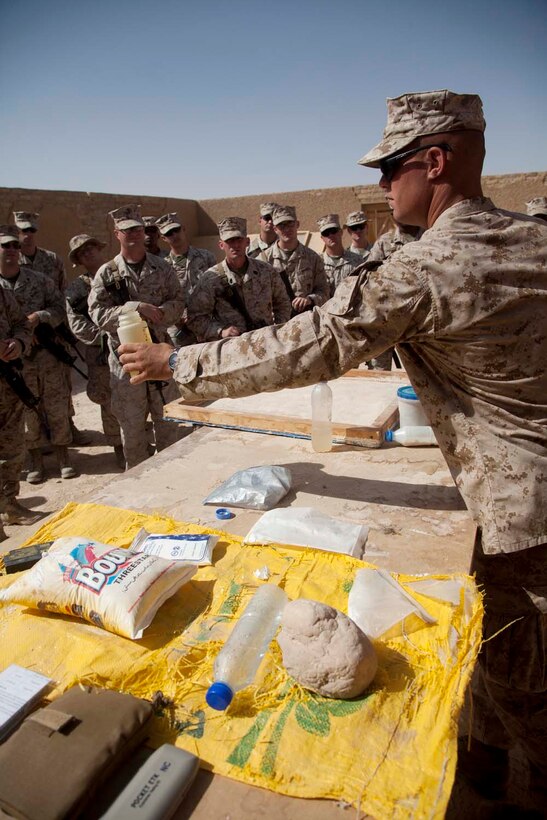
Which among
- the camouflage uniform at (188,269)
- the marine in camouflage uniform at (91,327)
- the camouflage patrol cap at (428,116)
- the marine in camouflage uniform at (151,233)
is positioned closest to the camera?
the camouflage patrol cap at (428,116)

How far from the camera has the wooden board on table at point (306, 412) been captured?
2.68 metres

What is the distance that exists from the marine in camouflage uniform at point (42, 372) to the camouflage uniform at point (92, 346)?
0.95ft

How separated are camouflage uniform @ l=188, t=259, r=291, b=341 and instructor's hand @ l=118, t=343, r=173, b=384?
3.29m

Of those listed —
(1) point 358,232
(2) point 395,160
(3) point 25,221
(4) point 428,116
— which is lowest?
(2) point 395,160

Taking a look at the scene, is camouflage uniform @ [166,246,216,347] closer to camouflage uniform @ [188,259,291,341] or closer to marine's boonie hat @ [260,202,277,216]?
camouflage uniform @ [188,259,291,341]

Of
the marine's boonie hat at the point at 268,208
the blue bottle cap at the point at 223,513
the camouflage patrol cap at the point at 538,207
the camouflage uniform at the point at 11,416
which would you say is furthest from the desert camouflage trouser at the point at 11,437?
the camouflage patrol cap at the point at 538,207

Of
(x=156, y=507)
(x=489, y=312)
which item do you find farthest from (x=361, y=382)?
(x=489, y=312)

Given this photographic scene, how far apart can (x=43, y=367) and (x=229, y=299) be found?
2210mm

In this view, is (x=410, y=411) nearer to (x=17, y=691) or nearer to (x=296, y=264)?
(x=17, y=691)

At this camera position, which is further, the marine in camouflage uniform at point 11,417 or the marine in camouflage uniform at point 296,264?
the marine in camouflage uniform at point 296,264

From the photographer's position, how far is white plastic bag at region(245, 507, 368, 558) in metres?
1.65

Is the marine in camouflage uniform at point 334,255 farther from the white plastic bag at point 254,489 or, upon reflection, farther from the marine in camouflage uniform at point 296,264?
the white plastic bag at point 254,489

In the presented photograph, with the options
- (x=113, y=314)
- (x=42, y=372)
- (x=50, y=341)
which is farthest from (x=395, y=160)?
(x=42, y=372)

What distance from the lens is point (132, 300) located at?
4754mm
